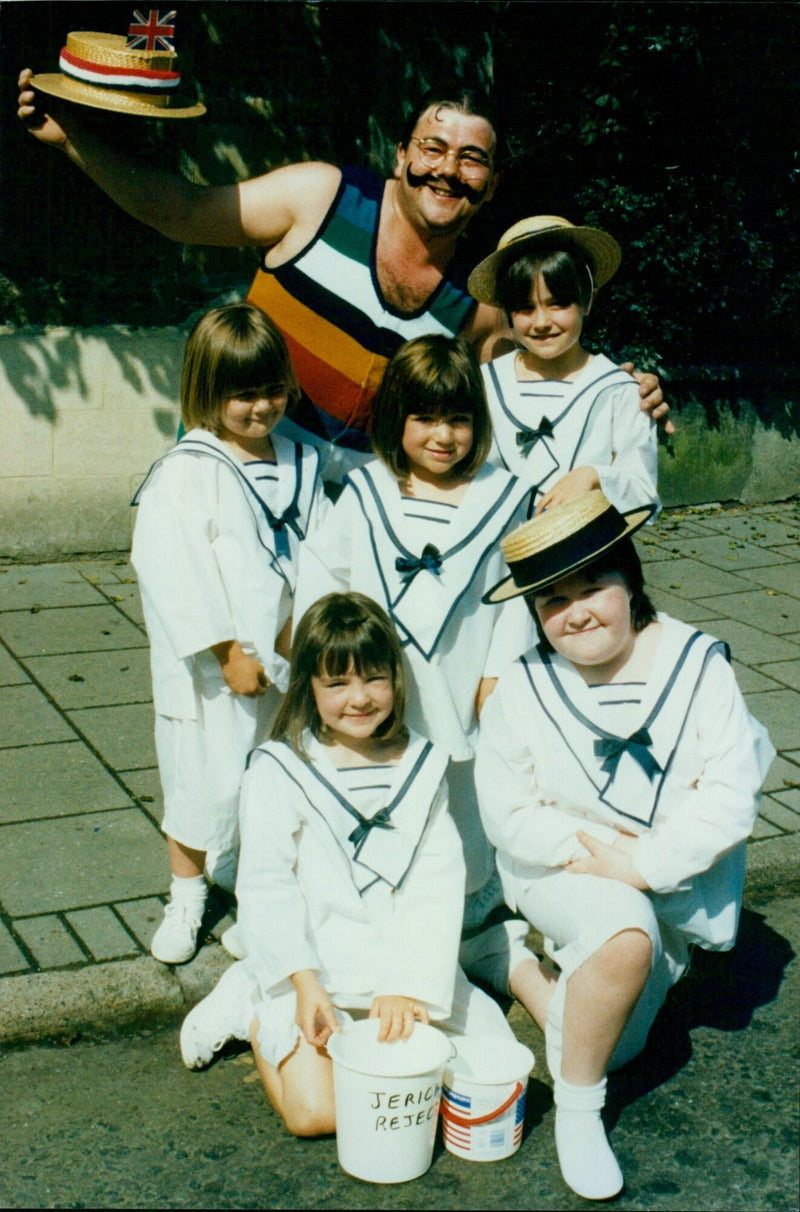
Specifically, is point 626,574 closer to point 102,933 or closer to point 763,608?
point 102,933

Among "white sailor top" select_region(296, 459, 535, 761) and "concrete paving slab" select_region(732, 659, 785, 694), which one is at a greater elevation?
"white sailor top" select_region(296, 459, 535, 761)

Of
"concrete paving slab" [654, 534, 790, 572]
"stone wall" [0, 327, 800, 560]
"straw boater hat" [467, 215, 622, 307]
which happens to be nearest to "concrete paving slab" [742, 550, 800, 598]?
"concrete paving slab" [654, 534, 790, 572]

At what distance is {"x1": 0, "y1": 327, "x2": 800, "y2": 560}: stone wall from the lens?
21.3 ft

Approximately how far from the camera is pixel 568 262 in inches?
139

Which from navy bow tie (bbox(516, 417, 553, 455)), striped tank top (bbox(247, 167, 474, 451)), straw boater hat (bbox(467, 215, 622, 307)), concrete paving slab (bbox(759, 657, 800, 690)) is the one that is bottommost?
concrete paving slab (bbox(759, 657, 800, 690))

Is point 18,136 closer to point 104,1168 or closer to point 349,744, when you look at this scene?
point 349,744

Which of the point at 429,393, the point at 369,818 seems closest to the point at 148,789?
the point at 369,818

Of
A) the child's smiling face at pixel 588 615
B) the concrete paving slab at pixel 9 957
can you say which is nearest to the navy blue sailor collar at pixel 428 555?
the child's smiling face at pixel 588 615

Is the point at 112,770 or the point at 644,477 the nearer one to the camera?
the point at 644,477

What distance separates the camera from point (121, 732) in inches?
190

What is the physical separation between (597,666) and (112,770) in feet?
6.40

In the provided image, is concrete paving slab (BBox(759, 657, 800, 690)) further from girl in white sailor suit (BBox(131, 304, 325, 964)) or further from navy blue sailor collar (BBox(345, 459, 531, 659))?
girl in white sailor suit (BBox(131, 304, 325, 964))

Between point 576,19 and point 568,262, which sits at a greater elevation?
point 576,19

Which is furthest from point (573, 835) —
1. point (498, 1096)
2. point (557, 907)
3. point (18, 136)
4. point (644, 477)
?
point (18, 136)
